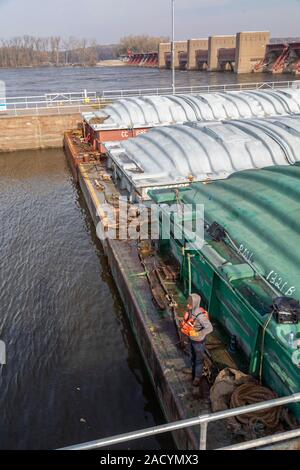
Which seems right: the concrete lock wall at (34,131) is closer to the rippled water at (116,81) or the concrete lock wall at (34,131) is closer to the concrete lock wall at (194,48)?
the rippled water at (116,81)

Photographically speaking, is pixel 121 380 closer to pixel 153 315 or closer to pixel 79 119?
pixel 153 315

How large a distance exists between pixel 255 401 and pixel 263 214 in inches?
129

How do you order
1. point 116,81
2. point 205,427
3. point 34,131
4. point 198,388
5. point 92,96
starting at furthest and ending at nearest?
point 116,81
point 92,96
point 34,131
point 198,388
point 205,427

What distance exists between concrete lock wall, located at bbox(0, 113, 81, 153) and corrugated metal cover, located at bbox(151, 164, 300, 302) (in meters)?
20.0

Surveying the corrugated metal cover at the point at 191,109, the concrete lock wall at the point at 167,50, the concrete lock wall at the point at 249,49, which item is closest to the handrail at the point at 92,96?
the corrugated metal cover at the point at 191,109

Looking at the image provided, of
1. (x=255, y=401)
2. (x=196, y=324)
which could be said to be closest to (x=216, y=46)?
(x=196, y=324)


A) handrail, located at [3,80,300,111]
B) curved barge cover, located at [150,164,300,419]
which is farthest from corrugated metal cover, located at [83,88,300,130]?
curved barge cover, located at [150,164,300,419]

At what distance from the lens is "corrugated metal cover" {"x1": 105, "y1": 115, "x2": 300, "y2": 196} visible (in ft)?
38.8

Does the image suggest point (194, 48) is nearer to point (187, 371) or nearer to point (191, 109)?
point (191, 109)

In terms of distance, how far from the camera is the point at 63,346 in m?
8.77

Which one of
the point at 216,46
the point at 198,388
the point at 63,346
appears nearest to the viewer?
the point at 198,388

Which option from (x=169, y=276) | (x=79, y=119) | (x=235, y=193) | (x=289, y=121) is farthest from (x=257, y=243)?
(x=79, y=119)

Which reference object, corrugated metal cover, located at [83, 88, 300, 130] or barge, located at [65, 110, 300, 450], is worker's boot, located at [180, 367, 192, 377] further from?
corrugated metal cover, located at [83, 88, 300, 130]
